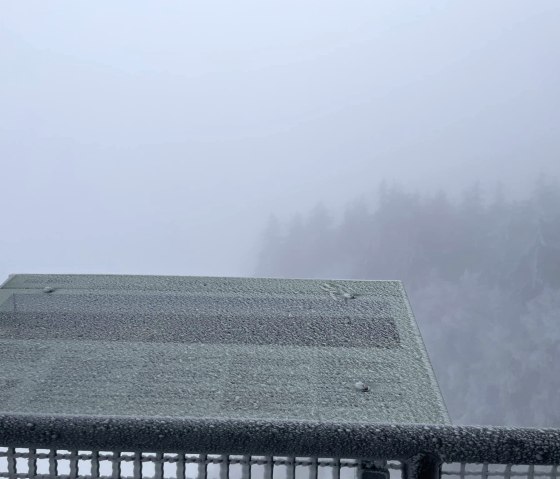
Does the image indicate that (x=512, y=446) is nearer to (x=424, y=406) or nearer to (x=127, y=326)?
(x=424, y=406)

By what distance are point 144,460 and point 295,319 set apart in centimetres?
367

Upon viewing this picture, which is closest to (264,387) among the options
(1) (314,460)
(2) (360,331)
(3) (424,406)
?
(3) (424,406)

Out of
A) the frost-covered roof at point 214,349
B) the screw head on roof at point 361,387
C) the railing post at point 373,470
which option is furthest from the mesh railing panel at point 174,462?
the screw head on roof at point 361,387

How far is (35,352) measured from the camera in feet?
14.2

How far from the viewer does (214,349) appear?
4.41m

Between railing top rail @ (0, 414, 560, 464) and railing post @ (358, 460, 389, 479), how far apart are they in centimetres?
5

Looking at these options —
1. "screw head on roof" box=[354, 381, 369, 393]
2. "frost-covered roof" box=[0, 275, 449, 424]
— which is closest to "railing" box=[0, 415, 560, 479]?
"frost-covered roof" box=[0, 275, 449, 424]

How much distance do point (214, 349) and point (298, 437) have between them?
320 centimetres

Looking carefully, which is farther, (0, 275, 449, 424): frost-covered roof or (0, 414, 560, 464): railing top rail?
(0, 275, 449, 424): frost-covered roof

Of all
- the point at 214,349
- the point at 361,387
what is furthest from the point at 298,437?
the point at 214,349

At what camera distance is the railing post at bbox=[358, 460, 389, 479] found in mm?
1277

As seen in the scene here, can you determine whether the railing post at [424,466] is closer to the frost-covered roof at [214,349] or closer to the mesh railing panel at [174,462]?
the mesh railing panel at [174,462]

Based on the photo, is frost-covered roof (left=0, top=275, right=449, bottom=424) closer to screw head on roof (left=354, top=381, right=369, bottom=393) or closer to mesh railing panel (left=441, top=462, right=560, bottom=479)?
screw head on roof (left=354, top=381, right=369, bottom=393)

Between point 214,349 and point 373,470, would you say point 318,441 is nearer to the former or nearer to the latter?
point 373,470
